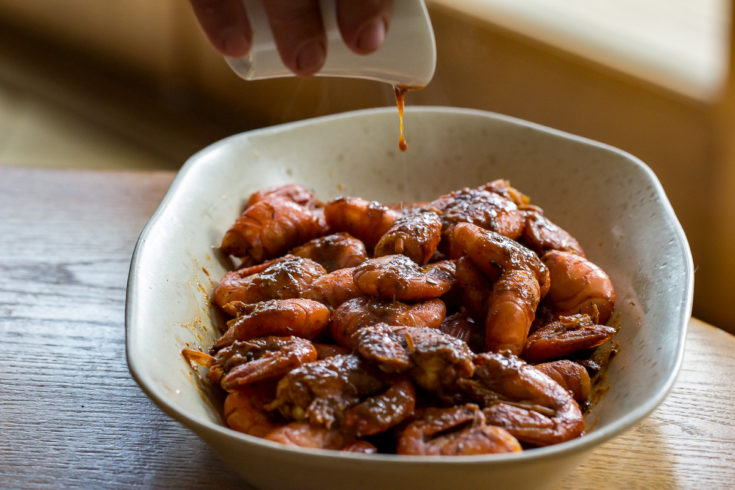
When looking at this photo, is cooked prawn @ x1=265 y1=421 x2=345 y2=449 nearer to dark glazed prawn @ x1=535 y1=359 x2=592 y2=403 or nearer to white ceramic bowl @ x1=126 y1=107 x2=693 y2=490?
white ceramic bowl @ x1=126 y1=107 x2=693 y2=490

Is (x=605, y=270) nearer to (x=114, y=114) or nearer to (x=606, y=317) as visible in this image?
(x=606, y=317)

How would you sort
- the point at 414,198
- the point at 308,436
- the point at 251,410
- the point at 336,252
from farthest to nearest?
the point at 414,198 < the point at 336,252 < the point at 251,410 < the point at 308,436

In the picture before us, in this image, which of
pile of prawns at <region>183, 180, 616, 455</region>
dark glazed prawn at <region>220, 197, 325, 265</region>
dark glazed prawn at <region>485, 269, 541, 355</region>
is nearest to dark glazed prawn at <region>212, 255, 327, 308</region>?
pile of prawns at <region>183, 180, 616, 455</region>

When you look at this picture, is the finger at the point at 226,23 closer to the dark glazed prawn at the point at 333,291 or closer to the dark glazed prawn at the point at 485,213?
the dark glazed prawn at the point at 333,291

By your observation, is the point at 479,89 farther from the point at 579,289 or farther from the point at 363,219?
the point at 579,289

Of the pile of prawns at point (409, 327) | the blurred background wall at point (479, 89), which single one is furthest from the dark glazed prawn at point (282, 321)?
the blurred background wall at point (479, 89)

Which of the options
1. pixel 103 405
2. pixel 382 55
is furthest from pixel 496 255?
pixel 103 405

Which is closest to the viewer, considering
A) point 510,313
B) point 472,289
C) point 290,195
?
point 510,313
